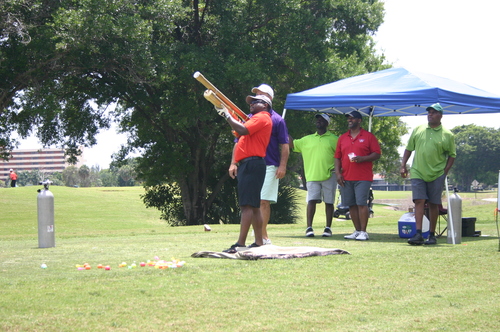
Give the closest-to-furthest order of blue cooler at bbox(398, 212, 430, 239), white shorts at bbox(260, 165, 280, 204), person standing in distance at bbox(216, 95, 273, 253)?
person standing in distance at bbox(216, 95, 273, 253) < white shorts at bbox(260, 165, 280, 204) < blue cooler at bbox(398, 212, 430, 239)

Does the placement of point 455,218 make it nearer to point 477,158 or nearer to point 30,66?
point 30,66

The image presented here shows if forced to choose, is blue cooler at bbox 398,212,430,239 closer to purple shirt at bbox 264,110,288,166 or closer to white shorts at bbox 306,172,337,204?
white shorts at bbox 306,172,337,204

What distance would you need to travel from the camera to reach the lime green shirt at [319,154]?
1081cm

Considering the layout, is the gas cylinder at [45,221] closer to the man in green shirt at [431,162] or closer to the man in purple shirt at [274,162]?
the man in purple shirt at [274,162]

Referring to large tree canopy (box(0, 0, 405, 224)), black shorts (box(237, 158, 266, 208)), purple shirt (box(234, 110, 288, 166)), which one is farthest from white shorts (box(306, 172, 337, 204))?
large tree canopy (box(0, 0, 405, 224))

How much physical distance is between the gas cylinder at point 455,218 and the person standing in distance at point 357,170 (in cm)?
132

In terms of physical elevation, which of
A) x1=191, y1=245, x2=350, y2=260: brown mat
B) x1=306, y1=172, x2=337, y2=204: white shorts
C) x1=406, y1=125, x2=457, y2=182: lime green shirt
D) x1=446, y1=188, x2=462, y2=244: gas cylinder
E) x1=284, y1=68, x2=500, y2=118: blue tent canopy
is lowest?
x1=191, y1=245, x2=350, y2=260: brown mat

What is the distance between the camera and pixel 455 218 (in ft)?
31.0

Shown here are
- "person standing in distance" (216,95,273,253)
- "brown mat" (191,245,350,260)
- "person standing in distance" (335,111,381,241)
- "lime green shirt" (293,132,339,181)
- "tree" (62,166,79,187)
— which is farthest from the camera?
"tree" (62,166,79,187)

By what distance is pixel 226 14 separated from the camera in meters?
23.1

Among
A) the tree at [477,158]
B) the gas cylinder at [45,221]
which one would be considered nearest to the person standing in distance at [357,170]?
the gas cylinder at [45,221]

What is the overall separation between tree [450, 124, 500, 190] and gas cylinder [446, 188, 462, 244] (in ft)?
405

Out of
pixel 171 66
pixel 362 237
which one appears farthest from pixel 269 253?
pixel 171 66

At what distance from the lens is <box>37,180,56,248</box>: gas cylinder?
8984 mm
